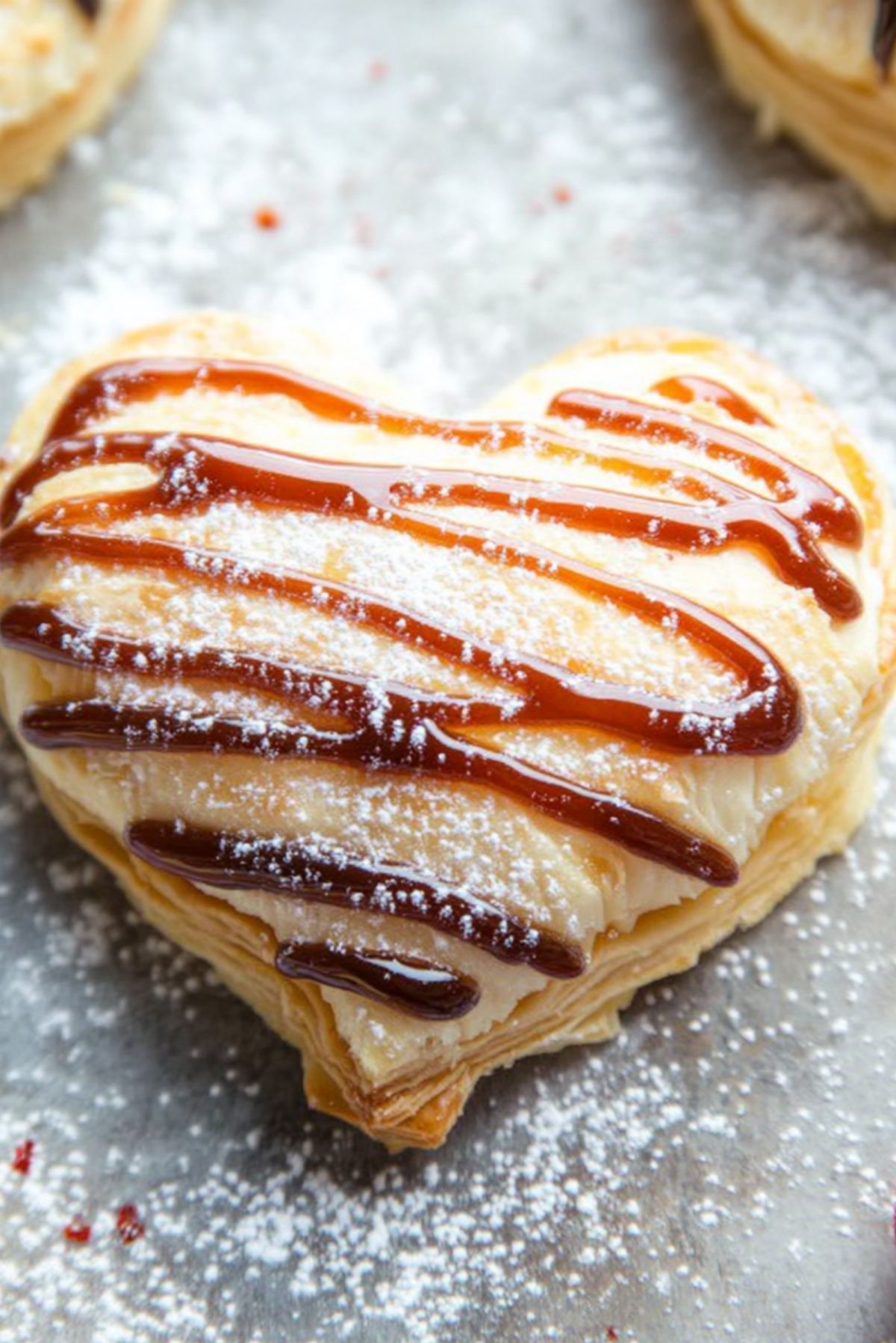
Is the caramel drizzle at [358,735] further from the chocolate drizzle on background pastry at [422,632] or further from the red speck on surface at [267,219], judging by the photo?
the red speck on surface at [267,219]

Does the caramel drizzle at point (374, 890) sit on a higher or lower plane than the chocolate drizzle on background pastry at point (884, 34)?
lower

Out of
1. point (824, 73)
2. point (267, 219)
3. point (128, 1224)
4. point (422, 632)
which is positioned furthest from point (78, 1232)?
point (824, 73)

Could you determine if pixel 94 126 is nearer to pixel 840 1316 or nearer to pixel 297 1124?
pixel 297 1124

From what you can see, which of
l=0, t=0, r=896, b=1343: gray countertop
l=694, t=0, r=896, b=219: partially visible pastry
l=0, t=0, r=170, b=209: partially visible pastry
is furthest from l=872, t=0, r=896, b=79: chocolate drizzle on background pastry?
l=0, t=0, r=170, b=209: partially visible pastry

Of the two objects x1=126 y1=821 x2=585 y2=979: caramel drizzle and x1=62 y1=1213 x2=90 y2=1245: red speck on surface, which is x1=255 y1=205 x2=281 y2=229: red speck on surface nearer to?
x1=126 y1=821 x2=585 y2=979: caramel drizzle

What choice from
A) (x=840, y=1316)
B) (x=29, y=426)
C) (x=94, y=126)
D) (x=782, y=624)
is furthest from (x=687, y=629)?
(x=94, y=126)

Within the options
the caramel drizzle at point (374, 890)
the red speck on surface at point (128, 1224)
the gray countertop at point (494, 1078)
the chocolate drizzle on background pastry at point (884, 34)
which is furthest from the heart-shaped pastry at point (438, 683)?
the chocolate drizzle on background pastry at point (884, 34)

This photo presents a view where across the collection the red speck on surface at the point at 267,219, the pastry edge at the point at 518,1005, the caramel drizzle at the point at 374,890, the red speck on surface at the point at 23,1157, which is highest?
the red speck on surface at the point at 267,219

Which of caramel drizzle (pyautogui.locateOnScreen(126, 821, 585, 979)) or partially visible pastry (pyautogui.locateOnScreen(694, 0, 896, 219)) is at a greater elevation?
partially visible pastry (pyautogui.locateOnScreen(694, 0, 896, 219))
